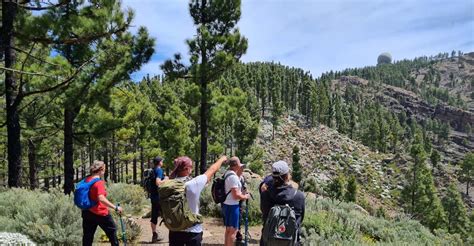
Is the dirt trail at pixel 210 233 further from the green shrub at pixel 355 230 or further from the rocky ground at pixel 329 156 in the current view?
the rocky ground at pixel 329 156

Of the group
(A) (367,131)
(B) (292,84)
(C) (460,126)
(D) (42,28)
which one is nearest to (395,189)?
(A) (367,131)

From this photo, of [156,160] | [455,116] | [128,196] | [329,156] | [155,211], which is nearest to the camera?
[156,160]

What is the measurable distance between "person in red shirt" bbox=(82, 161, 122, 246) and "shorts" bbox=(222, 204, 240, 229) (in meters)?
1.66

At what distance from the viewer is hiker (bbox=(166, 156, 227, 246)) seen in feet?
13.1

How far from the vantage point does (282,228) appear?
4074 millimetres

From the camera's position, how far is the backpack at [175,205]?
394 centimetres

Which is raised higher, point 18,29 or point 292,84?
point 292,84

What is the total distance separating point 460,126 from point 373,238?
207731 millimetres

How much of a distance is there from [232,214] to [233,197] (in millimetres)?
480

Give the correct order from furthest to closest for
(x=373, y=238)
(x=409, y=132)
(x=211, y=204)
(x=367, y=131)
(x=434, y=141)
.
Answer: (x=434, y=141) → (x=409, y=132) → (x=367, y=131) → (x=211, y=204) → (x=373, y=238)

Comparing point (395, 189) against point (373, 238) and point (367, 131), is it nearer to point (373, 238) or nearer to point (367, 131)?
point (367, 131)

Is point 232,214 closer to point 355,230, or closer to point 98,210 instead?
point 98,210

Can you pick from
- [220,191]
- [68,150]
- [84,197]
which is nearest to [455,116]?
[68,150]

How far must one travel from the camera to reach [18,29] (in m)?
7.45
